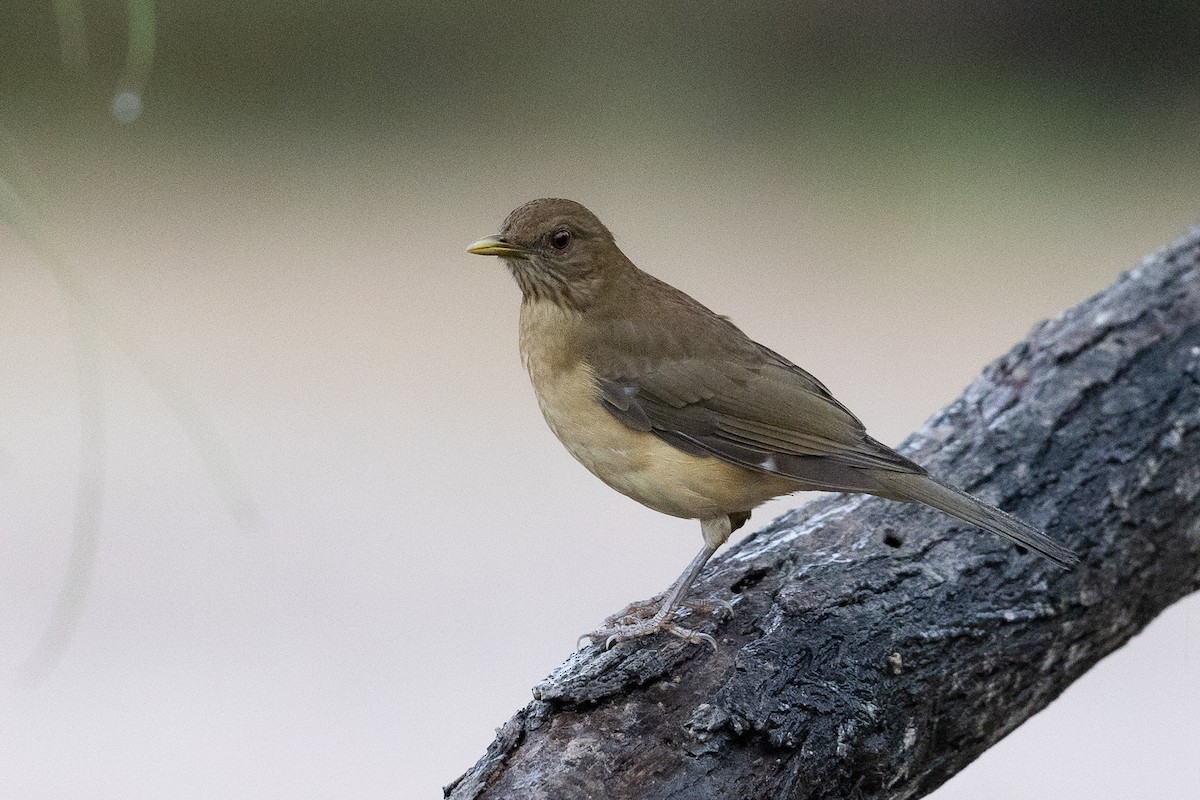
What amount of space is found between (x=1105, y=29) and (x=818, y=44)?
2276 mm

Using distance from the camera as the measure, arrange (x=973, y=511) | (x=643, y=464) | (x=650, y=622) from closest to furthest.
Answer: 1. (x=973, y=511)
2. (x=650, y=622)
3. (x=643, y=464)

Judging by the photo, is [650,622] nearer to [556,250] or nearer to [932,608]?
[932,608]

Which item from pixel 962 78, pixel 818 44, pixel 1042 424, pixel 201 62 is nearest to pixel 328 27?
pixel 201 62

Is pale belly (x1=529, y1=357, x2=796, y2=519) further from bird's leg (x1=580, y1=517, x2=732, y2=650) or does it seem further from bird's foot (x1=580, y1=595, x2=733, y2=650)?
bird's foot (x1=580, y1=595, x2=733, y2=650)

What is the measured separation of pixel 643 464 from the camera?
338 centimetres

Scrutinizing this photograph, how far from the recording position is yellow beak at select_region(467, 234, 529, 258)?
11.6 ft

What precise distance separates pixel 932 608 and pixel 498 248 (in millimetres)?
1429

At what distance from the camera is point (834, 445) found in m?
3.40

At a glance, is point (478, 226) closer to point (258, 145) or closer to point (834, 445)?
point (258, 145)

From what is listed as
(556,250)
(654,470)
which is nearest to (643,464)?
(654,470)

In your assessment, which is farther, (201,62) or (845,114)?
(845,114)

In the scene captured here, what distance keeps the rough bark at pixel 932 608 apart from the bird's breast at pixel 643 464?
0.79 ft

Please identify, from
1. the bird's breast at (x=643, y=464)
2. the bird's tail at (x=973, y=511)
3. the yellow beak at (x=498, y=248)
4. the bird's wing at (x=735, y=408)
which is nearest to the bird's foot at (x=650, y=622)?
the bird's breast at (x=643, y=464)

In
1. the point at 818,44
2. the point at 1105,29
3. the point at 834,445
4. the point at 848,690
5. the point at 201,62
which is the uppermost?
the point at 201,62
